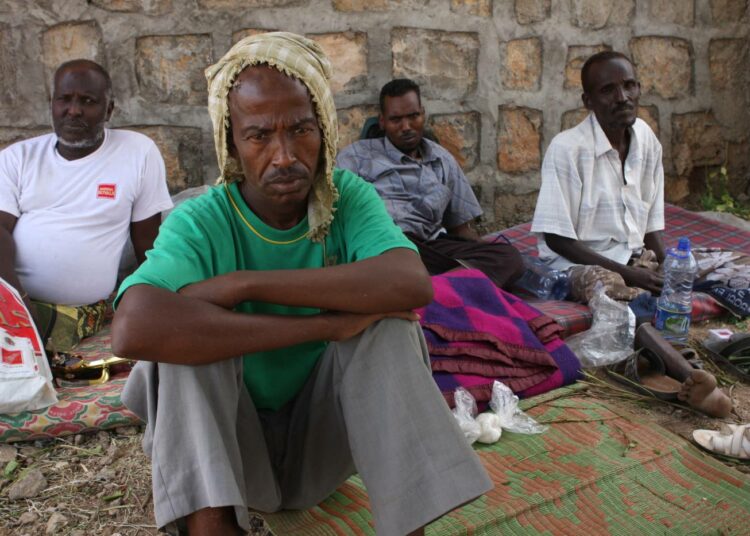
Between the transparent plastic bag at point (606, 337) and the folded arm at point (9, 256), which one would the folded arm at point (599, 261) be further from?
the folded arm at point (9, 256)

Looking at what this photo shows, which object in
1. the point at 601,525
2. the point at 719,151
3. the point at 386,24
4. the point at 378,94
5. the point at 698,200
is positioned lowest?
the point at 601,525

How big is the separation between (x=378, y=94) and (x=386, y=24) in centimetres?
39

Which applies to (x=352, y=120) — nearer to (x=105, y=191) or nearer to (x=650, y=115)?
(x=105, y=191)

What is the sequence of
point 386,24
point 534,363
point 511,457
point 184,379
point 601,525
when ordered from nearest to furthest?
point 184,379 < point 601,525 < point 511,457 < point 534,363 < point 386,24

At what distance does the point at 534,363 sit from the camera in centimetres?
284

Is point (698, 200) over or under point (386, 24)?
under

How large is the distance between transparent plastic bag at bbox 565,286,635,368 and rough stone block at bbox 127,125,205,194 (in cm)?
217

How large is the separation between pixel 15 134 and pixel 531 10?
297cm

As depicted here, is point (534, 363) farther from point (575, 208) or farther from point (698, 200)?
point (698, 200)

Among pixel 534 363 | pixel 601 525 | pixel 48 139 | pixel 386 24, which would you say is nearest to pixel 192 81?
pixel 48 139

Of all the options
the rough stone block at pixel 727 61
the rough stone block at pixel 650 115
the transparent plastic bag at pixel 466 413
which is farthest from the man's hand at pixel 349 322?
the rough stone block at pixel 727 61

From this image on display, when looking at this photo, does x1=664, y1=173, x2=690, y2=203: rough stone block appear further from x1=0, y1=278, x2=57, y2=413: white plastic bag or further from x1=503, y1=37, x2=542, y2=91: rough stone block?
x1=0, y1=278, x2=57, y2=413: white plastic bag

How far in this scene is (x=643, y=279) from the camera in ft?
11.4

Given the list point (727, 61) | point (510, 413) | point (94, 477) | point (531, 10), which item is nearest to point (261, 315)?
point (94, 477)
